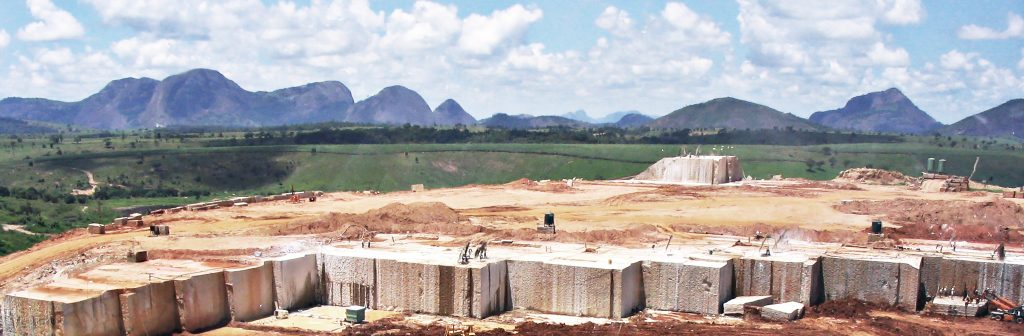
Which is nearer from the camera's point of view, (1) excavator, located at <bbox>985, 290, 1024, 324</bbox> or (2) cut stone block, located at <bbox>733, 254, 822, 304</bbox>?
(1) excavator, located at <bbox>985, 290, 1024, 324</bbox>

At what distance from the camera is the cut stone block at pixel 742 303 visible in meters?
23.5

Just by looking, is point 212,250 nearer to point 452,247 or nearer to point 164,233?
point 164,233

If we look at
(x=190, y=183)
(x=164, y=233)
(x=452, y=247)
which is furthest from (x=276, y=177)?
(x=452, y=247)

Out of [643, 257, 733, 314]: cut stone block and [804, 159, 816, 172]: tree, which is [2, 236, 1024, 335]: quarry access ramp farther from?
[804, 159, 816, 172]: tree

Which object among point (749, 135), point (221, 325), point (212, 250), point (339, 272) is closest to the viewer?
point (221, 325)

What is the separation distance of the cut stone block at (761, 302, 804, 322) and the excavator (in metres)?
5.37

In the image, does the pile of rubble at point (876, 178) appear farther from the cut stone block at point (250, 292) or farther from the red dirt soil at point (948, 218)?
the cut stone block at point (250, 292)

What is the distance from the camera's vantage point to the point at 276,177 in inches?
3770

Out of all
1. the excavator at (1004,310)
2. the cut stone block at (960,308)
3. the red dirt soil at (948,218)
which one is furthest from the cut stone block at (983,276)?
the red dirt soil at (948,218)

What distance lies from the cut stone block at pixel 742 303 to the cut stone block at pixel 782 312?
1.39 feet

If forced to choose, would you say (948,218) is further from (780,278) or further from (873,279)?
(780,278)

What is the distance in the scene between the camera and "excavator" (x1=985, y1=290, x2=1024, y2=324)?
23.1 metres

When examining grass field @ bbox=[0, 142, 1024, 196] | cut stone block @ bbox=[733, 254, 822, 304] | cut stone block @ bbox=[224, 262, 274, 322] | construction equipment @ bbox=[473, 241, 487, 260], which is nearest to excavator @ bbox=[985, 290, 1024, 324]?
cut stone block @ bbox=[733, 254, 822, 304]

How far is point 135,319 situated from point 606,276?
12454mm
